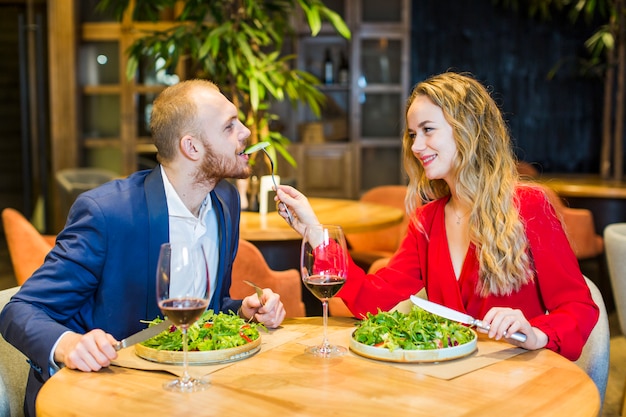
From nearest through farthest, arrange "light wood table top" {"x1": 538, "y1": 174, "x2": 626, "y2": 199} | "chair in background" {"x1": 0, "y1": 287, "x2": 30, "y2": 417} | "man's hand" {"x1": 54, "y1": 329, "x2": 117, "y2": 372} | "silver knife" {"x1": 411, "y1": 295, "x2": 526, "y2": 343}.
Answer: "man's hand" {"x1": 54, "y1": 329, "x2": 117, "y2": 372} → "silver knife" {"x1": 411, "y1": 295, "x2": 526, "y2": 343} → "chair in background" {"x1": 0, "y1": 287, "x2": 30, "y2": 417} → "light wood table top" {"x1": 538, "y1": 174, "x2": 626, "y2": 199}

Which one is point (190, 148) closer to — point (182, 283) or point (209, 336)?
point (209, 336)

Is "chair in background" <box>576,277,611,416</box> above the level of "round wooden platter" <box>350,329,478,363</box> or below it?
below

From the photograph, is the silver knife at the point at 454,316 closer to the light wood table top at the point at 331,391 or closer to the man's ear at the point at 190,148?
the light wood table top at the point at 331,391

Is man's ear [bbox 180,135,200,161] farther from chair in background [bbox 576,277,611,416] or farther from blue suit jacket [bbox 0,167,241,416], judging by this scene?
chair in background [bbox 576,277,611,416]

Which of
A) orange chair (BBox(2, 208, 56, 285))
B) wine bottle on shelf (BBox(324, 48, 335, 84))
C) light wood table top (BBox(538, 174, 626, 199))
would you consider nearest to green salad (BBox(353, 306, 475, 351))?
orange chair (BBox(2, 208, 56, 285))

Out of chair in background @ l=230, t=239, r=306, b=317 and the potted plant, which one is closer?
chair in background @ l=230, t=239, r=306, b=317

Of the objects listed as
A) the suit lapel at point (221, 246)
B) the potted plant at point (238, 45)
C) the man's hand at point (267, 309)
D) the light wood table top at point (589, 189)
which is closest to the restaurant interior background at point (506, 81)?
the light wood table top at point (589, 189)

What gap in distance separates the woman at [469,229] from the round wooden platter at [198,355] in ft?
1.69

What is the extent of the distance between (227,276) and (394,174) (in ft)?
17.9

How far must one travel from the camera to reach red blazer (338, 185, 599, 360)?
1912 mm

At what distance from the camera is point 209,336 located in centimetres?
166

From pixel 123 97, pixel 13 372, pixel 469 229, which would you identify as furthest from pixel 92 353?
pixel 123 97

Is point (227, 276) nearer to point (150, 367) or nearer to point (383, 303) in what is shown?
point (383, 303)

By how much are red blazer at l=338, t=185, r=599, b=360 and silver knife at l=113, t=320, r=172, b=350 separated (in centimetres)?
57
